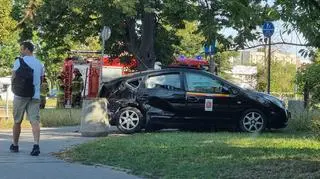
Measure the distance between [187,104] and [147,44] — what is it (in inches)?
475

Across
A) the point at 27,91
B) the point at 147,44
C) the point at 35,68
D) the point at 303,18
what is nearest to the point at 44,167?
the point at 27,91

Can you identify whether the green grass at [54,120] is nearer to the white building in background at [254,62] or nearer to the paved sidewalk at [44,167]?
the paved sidewalk at [44,167]

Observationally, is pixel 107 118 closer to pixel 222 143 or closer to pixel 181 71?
pixel 181 71

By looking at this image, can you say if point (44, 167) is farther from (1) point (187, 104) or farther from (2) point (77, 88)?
(2) point (77, 88)

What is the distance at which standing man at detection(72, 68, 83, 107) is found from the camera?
28628mm

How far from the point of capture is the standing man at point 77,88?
2863cm

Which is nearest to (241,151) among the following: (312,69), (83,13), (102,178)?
(312,69)

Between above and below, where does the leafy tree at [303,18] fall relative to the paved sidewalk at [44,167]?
above

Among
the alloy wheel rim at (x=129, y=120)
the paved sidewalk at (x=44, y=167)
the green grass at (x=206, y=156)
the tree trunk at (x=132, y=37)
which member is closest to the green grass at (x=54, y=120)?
the alloy wheel rim at (x=129, y=120)

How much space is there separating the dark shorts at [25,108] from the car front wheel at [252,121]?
5.66 m

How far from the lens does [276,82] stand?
62219 mm

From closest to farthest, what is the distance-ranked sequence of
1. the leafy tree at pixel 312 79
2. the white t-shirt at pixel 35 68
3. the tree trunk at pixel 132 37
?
the leafy tree at pixel 312 79 → the white t-shirt at pixel 35 68 → the tree trunk at pixel 132 37

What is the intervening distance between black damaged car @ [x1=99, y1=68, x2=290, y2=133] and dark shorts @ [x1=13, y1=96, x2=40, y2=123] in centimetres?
410

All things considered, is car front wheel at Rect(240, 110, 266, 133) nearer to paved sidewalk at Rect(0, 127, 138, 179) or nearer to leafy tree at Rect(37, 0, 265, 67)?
paved sidewalk at Rect(0, 127, 138, 179)
